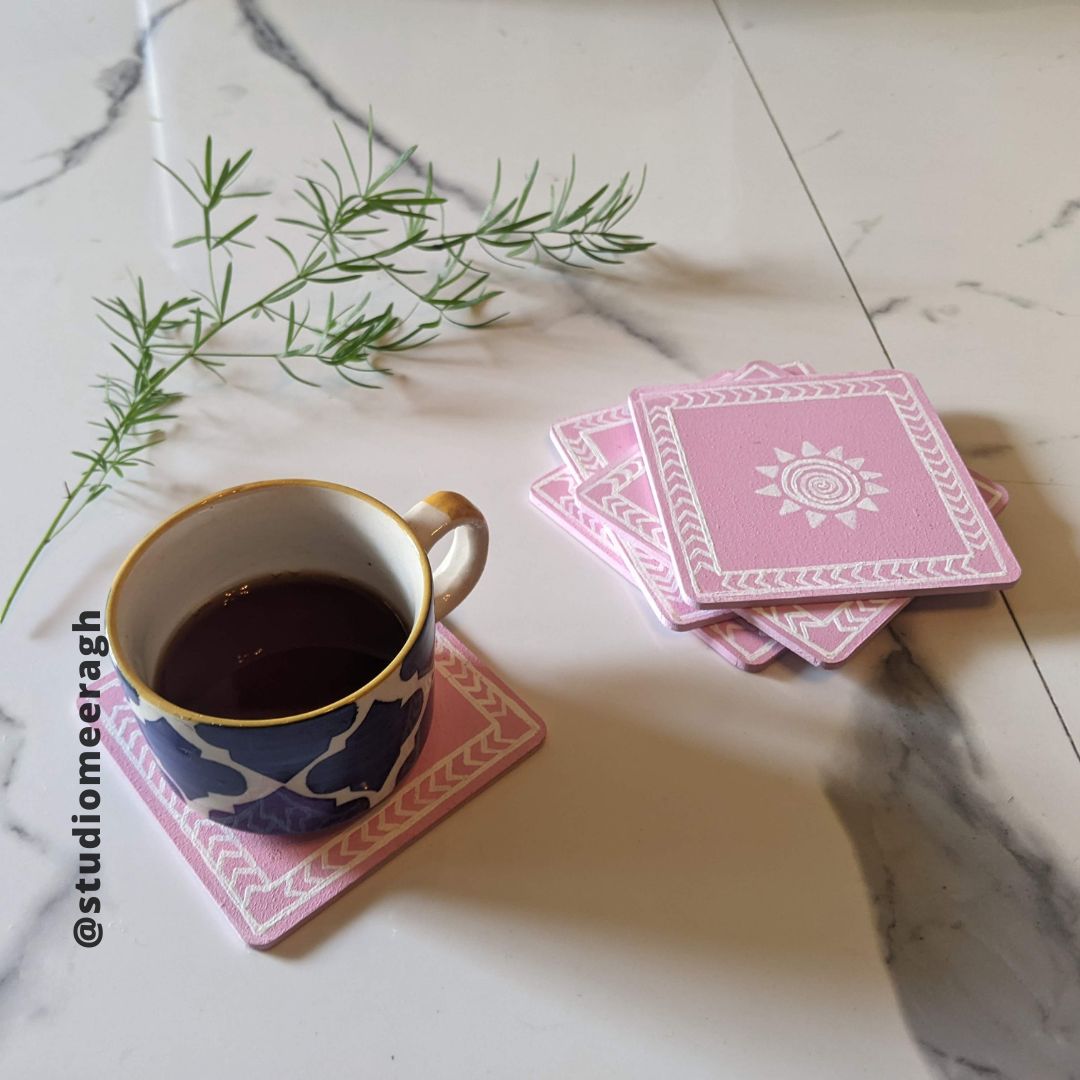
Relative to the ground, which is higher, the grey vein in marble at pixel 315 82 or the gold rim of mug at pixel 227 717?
the grey vein in marble at pixel 315 82

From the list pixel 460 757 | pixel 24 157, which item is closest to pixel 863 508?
pixel 460 757

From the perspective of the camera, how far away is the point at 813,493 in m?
0.62

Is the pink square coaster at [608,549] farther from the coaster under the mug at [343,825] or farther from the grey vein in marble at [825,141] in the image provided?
the grey vein in marble at [825,141]

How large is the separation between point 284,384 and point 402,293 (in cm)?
12

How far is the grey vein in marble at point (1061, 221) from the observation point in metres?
0.83

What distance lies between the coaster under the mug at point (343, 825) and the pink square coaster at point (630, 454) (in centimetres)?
10

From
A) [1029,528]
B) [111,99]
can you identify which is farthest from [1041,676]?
[111,99]

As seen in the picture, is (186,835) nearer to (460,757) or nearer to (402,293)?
(460,757)

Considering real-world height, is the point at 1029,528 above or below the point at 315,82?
below

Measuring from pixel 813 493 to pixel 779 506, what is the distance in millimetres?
24

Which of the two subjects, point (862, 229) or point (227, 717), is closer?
point (227, 717)

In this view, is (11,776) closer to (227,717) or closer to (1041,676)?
(227,717)

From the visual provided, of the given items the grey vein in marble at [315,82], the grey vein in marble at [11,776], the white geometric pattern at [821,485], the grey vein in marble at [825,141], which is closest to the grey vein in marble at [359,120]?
→ the grey vein in marble at [315,82]

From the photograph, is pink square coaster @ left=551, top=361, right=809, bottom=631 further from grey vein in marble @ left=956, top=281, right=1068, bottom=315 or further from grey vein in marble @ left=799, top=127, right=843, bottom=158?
grey vein in marble @ left=799, top=127, right=843, bottom=158
